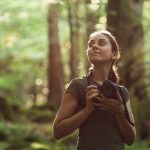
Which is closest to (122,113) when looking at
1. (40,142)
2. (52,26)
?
(40,142)

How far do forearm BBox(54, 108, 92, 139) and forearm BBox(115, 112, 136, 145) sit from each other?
0.79ft

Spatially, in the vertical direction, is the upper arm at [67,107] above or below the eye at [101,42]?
below

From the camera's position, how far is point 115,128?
Answer: 169 inches

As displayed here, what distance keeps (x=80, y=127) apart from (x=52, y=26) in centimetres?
1916

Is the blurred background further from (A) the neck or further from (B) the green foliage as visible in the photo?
(A) the neck

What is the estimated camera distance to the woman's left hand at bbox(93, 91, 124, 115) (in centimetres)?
414

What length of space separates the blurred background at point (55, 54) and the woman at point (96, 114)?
6.11 metres

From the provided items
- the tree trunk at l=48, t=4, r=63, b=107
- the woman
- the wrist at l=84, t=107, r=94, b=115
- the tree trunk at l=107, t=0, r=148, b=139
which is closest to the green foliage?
the tree trunk at l=48, t=4, r=63, b=107

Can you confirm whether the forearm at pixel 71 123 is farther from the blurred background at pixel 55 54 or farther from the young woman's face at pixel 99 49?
the blurred background at pixel 55 54

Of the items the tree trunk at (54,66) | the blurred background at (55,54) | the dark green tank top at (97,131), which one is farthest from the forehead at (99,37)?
the tree trunk at (54,66)

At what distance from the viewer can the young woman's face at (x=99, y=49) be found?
4.38 meters

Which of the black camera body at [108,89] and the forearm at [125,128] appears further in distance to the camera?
the forearm at [125,128]

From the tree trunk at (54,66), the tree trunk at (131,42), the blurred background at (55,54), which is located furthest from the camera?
the tree trunk at (54,66)

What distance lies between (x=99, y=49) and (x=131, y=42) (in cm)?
896
